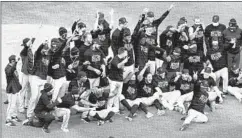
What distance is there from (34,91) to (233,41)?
4512 mm

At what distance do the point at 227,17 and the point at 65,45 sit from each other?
722cm

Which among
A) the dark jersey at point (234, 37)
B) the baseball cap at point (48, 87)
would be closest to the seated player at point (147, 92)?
the baseball cap at point (48, 87)

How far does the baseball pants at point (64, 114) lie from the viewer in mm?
10164

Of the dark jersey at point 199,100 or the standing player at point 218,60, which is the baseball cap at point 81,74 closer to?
the dark jersey at point 199,100

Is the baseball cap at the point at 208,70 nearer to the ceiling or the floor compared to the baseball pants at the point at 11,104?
nearer to the ceiling

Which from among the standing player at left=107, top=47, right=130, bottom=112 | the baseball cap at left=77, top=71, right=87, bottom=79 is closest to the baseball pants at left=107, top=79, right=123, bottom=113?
the standing player at left=107, top=47, right=130, bottom=112

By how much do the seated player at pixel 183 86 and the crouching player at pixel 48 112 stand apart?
Answer: 92.0 inches

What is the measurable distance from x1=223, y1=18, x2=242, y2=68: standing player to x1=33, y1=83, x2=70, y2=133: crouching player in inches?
164

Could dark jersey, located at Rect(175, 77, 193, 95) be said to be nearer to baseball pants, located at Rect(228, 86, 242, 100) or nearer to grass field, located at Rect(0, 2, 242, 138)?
grass field, located at Rect(0, 2, 242, 138)

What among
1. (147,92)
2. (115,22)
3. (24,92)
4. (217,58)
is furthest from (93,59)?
(115,22)

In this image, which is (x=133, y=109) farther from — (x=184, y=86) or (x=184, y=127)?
(x=184, y=86)

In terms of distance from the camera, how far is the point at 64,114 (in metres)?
10.2

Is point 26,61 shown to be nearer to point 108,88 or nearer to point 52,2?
point 108,88

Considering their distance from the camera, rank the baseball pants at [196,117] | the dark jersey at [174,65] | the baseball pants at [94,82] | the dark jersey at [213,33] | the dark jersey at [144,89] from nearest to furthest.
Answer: the baseball pants at [196,117] → the baseball pants at [94,82] → the dark jersey at [144,89] → the dark jersey at [174,65] → the dark jersey at [213,33]
